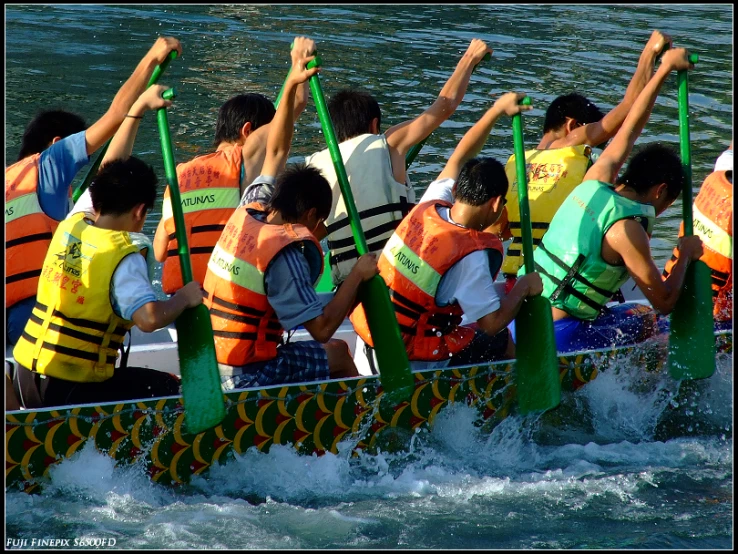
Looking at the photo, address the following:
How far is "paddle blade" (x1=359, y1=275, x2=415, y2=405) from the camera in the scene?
3945 mm

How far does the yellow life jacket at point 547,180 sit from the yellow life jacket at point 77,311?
7.08 feet

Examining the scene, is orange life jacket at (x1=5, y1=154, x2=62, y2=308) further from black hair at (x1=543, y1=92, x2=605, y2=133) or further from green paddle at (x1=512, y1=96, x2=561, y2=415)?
black hair at (x1=543, y1=92, x2=605, y2=133)

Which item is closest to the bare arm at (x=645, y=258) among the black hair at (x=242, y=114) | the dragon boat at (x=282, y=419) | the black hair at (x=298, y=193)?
the dragon boat at (x=282, y=419)

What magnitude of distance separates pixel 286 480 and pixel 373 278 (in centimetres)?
91

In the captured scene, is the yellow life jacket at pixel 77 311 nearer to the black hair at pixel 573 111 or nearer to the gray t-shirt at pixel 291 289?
the gray t-shirt at pixel 291 289

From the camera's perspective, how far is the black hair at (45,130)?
15.2 feet

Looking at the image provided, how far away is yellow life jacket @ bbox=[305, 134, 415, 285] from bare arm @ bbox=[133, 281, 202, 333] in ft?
3.79

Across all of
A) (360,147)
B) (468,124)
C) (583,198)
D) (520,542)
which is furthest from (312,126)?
(520,542)

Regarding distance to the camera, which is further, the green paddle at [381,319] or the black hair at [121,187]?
the green paddle at [381,319]

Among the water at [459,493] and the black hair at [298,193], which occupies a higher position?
the black hair at [298,193]

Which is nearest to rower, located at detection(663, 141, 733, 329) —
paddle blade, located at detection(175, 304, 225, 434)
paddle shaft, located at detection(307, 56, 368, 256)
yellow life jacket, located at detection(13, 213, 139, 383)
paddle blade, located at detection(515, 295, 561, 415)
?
paddle blade, located at detection(515, 295, 561, 415)

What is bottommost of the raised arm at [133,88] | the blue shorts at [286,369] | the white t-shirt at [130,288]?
the blue shorts at [286,369]

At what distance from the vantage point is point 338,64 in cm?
1091

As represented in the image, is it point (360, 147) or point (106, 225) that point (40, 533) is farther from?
point (360, 147)
